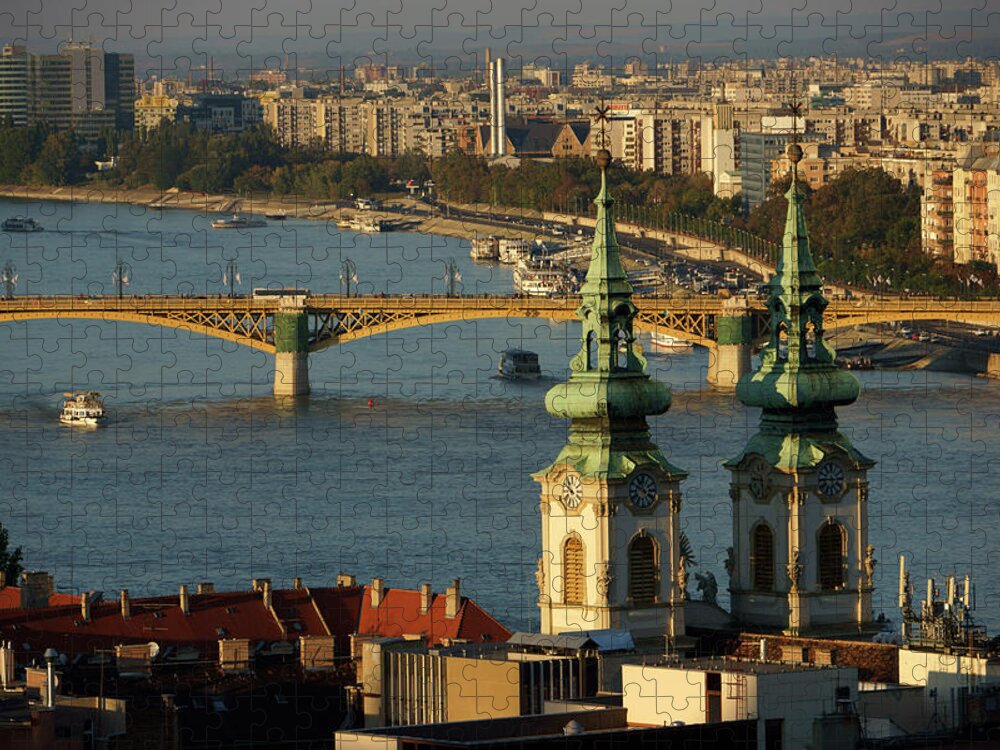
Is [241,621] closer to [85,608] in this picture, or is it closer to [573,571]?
[85,608]

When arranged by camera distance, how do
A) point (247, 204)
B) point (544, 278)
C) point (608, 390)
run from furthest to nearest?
1. point (247, 204)
2. point (544, 278)
3. point (608, 390)

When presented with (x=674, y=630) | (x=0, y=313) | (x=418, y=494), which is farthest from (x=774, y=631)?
(x=0, y=313)

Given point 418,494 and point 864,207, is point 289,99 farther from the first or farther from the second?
point 418,494

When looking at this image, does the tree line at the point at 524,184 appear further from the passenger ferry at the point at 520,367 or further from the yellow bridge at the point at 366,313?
the passenger ferry at the point at 520,367

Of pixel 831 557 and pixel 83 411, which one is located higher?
pixel 831 557

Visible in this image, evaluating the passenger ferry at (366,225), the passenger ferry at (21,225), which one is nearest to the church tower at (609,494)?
the passenger ferry at (21,225)

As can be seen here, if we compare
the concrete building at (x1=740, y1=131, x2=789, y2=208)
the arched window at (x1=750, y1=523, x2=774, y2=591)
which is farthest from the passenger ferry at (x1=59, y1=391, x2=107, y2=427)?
the concrete building at (x1=740, y1=131, x2=789, y2=208)

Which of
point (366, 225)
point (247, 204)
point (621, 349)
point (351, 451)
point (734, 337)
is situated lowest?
point (351, 451)

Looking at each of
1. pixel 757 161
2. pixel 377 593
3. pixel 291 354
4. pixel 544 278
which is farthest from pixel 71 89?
pixel 377 593
